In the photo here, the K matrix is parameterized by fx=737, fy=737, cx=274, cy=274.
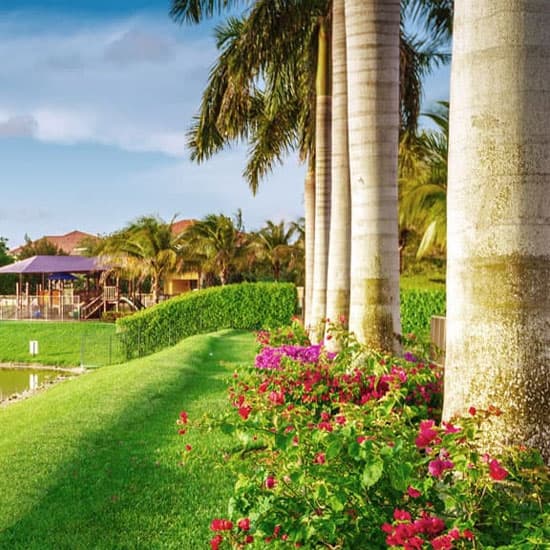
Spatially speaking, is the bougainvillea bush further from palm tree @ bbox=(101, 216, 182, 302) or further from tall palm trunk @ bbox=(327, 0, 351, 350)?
palm tree @ bbox=(101, 216, 182, 302)

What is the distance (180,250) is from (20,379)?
47.9ft

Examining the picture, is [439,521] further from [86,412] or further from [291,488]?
[86,412]

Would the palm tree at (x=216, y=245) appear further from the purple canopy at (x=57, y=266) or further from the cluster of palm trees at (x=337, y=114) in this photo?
the cluster of palm trees at (x=337, y=114)

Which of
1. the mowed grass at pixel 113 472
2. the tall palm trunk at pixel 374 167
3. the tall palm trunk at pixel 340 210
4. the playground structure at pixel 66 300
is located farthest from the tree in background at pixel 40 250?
the tall palm trunk at pixel 374 167

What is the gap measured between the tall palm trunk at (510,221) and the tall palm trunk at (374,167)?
3342mm

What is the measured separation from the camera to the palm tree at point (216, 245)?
1425 inches

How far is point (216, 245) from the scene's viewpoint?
36188 millimetres

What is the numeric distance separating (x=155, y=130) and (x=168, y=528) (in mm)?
19789

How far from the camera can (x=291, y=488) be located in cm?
314

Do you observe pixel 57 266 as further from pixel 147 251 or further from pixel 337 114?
pixel 337 114

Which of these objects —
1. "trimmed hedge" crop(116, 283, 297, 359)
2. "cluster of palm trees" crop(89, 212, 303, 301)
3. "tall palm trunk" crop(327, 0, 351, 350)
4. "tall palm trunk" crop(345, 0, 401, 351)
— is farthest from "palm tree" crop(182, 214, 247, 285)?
"tall palm trunk" crop(345, 0, 401, 351)

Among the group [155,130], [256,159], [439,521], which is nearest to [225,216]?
[155,130]

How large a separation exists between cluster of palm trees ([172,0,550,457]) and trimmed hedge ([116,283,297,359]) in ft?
30.6

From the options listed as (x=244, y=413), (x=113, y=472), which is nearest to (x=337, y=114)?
(x=113, y=472)
